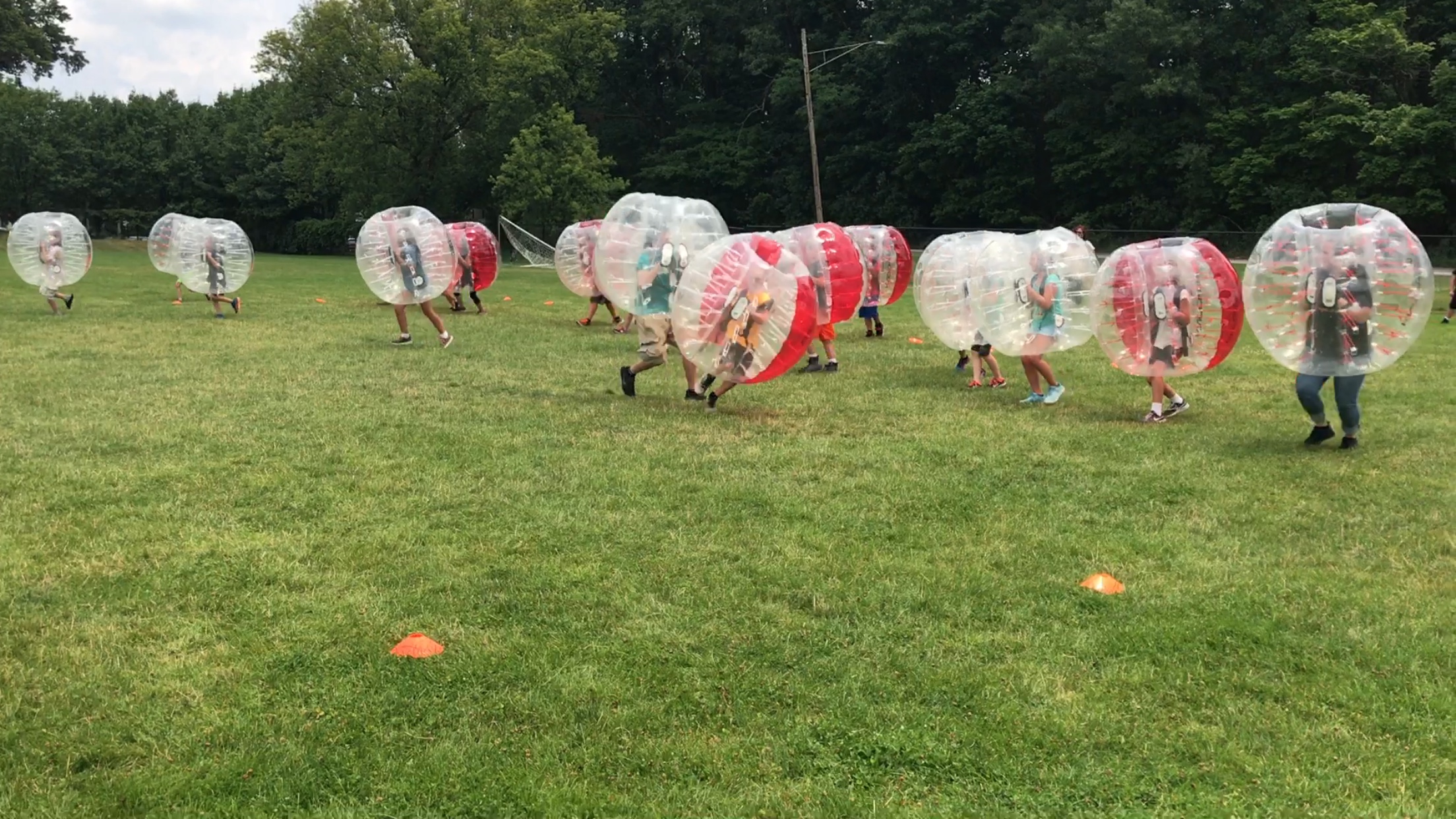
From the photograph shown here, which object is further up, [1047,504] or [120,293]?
[120,293]

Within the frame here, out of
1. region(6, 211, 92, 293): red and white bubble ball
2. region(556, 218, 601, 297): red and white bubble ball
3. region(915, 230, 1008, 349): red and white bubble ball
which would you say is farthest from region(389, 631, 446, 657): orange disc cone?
region(6, 211, 92, 293): red and white bubble ball

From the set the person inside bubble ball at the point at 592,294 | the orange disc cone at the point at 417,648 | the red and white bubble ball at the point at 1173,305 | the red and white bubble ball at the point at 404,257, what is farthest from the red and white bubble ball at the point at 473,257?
the orange disc cone at the point at 417,648

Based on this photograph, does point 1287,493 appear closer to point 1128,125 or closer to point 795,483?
point 795,483

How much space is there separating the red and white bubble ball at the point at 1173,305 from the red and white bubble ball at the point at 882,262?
6.10m

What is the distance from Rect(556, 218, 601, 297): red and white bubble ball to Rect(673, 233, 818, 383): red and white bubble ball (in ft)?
29.2

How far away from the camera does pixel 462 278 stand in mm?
20391

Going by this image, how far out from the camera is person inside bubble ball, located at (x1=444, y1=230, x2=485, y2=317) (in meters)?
20.3

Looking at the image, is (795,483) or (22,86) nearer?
(795,483)

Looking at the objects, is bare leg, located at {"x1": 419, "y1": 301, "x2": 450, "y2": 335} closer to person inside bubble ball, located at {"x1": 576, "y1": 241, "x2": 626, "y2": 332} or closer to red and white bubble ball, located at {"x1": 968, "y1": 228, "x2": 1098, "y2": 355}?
person inside bubble ball, located at {"x1": 576, "y1": 241, "x2": 626, "y2": 332}

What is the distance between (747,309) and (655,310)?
1.98 meters

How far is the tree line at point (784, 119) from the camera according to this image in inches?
1287

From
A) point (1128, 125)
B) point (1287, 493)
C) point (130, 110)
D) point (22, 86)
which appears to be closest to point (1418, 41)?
point (1128, 125)

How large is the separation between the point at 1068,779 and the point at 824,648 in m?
1.24

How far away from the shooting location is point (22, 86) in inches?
2400
